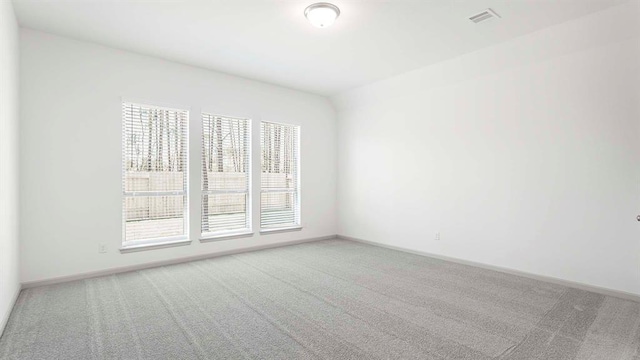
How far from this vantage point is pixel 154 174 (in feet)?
15.0

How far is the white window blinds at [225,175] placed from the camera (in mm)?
5066

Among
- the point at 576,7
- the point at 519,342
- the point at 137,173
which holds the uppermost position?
the point at 576,7

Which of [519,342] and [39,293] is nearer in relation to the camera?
[519,342]

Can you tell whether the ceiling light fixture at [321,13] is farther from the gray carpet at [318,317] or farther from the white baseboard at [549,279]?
the white baseboard at [549,279]

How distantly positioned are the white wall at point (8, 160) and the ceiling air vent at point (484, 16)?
426 centimetres

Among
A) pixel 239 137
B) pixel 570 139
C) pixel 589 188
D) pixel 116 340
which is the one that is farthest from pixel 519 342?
pixel 239 137

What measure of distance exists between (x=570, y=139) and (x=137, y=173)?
216 inches

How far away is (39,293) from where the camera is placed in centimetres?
343

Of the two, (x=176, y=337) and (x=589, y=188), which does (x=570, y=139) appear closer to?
(x=589, y=188)

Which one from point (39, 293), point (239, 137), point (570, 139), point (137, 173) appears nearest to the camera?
point (39, 293)

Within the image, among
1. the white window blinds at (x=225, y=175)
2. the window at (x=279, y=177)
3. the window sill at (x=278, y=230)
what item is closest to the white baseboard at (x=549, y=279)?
the window sill at (x=278, y=230)

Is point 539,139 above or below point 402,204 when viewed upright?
above

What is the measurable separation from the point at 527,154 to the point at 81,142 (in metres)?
5.59

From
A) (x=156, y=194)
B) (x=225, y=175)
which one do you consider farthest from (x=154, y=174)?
(x=225, y=175)
